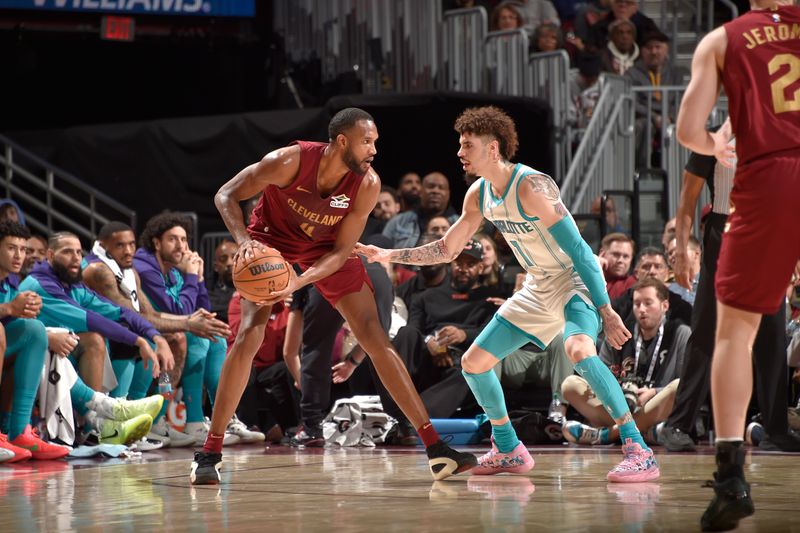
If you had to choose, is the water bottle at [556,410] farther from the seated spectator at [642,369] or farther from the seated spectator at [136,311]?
the seated spectator at [136,311]

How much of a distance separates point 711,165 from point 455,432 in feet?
11.0

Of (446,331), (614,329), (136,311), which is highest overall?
(614,329)

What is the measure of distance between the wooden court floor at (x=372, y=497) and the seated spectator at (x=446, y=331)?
5.37ft

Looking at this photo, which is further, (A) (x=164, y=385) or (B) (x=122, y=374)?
(A) (x=164, y=385)

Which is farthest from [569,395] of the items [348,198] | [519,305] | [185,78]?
[185,78]

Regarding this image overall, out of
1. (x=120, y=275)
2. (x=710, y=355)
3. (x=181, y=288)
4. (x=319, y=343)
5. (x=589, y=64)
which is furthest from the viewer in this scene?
(x=589, y=64)

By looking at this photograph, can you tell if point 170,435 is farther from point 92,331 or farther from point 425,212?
point 425,212

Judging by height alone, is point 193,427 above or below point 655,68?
below

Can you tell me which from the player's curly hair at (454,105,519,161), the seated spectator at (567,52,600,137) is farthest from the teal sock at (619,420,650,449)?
the seated spectator at (567,52,600,137)

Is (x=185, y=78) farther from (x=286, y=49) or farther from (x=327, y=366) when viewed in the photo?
(x=327, y=366)

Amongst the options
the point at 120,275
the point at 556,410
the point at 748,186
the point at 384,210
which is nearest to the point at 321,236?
the point at 748,186

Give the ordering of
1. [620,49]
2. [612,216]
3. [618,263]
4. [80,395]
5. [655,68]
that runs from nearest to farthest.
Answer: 1. [80,395]
2. [618,263]
3. [612,216]
4. [655,68]
5. [620,49]

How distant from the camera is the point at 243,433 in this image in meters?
8.23

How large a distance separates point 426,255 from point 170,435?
3.20m
